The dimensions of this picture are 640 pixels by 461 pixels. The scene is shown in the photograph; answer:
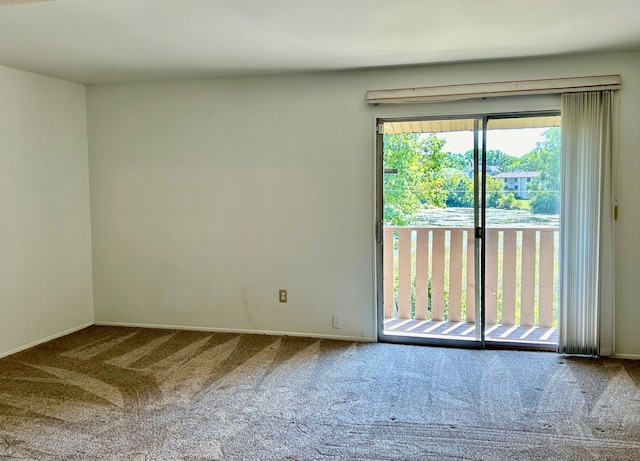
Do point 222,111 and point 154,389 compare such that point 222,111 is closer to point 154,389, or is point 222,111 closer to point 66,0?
point 66,0

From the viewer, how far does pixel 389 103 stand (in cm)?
366

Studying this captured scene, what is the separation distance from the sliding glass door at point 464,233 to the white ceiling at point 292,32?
656 millimetres

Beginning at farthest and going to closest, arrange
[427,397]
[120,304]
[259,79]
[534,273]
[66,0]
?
[120,304] → [259,79] → [534,273] → [427,397] → [66,0]

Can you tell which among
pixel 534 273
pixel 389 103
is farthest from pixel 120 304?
pixel 534 273

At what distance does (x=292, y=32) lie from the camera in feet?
9.11

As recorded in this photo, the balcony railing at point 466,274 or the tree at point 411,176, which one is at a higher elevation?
the tree at point 411,176

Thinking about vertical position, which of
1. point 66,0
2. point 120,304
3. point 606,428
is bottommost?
point 606,428

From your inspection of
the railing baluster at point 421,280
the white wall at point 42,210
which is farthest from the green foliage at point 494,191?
the white wall at point 42,210

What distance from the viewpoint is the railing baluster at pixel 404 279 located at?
12.9 ft

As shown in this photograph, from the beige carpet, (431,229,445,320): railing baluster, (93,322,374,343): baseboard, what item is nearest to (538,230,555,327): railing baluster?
the beige carpet

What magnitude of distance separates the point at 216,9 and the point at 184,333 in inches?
111

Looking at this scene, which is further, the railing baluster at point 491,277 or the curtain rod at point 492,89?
the railing baluster at point 491,277

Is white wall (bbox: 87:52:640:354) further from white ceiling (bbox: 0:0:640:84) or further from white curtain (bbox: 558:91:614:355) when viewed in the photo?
white curtain (bbox: 558:91:614:355)

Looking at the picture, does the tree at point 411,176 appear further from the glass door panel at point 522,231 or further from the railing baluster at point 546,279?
the railing baluster at point 546,279
